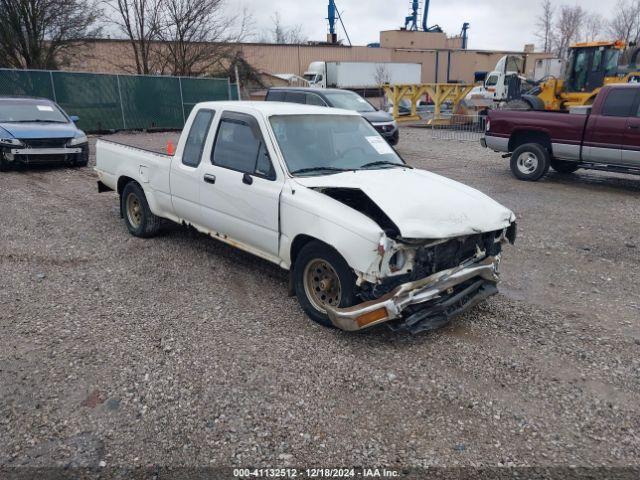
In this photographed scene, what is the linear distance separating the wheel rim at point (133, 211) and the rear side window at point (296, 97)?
8.07 metres

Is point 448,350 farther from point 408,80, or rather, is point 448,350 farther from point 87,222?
point 408,80

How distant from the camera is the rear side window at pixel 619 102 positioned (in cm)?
948

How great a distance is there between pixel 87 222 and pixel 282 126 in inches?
162

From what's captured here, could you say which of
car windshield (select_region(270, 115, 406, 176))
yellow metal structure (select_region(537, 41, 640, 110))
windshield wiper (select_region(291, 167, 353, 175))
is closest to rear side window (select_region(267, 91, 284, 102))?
yellow metal structure (select_region(537, 41, 640, 110))

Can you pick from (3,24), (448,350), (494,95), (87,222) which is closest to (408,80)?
(494,95)

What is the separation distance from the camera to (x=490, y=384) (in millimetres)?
3512

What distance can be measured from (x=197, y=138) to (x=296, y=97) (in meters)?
9.01

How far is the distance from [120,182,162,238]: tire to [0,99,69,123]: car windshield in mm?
6392

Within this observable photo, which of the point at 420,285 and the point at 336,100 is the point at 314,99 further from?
the point at 420,285

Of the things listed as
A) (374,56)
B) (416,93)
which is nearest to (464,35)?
(374,56)

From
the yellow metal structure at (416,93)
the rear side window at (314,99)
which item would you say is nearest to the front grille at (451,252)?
the rear side window at (314,99)

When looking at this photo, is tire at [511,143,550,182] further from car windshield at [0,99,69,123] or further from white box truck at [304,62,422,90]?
white box truck at [304,62,422,90]

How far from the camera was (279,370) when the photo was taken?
11.9 ft

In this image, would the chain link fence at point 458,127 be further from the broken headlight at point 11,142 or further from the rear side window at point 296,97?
the broken headlight at point 11,142
